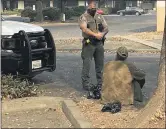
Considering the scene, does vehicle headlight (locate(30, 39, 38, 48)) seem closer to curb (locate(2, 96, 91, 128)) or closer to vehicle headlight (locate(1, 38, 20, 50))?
vehicle headlight (locate(1, 38, 20, 50))

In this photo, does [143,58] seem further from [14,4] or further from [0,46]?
[14,4]

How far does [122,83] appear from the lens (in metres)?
6.59

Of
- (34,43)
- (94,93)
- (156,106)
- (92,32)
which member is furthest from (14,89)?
(156,106)

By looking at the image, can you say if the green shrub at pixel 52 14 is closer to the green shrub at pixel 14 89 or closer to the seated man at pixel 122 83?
the green shrub at pixel 14 89

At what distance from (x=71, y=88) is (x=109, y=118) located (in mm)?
2773

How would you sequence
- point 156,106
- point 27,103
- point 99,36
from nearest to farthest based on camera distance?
point 156,106, point 27,103, point 99,36

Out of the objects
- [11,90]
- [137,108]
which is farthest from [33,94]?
[137,108]

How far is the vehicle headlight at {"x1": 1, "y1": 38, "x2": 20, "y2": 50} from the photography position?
27.1ft

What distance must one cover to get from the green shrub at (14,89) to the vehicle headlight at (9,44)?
961 mm

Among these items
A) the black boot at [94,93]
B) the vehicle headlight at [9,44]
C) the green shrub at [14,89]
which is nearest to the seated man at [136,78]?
the black boot at [94,93]

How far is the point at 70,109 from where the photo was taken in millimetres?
6227

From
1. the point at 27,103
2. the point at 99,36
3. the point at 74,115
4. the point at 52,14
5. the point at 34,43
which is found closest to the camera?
the point at 74,115

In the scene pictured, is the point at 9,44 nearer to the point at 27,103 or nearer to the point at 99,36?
the point at 99,36

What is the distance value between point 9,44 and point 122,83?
2.74m
